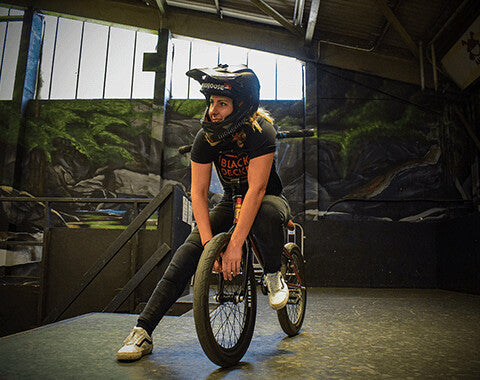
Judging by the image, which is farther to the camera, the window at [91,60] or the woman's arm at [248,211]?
→ the window at [91,60]

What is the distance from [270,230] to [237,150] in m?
0.49

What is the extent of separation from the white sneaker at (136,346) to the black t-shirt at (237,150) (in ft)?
3.06

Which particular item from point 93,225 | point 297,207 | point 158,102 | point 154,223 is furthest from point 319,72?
point 93,225

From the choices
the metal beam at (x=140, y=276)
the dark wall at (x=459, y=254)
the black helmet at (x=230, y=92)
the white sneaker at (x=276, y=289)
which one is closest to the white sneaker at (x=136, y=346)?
the white sneaker at (x=276, y=289)

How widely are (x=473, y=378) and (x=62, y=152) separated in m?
9.95

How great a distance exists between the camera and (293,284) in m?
2.82

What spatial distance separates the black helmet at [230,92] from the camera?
→ 207 cm

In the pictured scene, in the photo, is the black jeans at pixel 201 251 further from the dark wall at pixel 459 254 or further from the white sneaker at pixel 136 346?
the dark wall at pixel 459 254

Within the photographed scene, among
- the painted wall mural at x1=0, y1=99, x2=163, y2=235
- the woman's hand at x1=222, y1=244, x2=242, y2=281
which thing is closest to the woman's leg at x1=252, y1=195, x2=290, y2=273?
the woman's hand at x1=222, y1=244, x2=242, y2=281

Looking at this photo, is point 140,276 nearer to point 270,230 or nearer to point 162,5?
point 270,230

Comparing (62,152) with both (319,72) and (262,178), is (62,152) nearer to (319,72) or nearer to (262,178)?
(319,72)

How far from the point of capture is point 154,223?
9.16 meters

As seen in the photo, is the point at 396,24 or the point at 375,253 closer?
the point at 396,24

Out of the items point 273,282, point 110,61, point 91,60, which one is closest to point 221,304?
point 273,282
